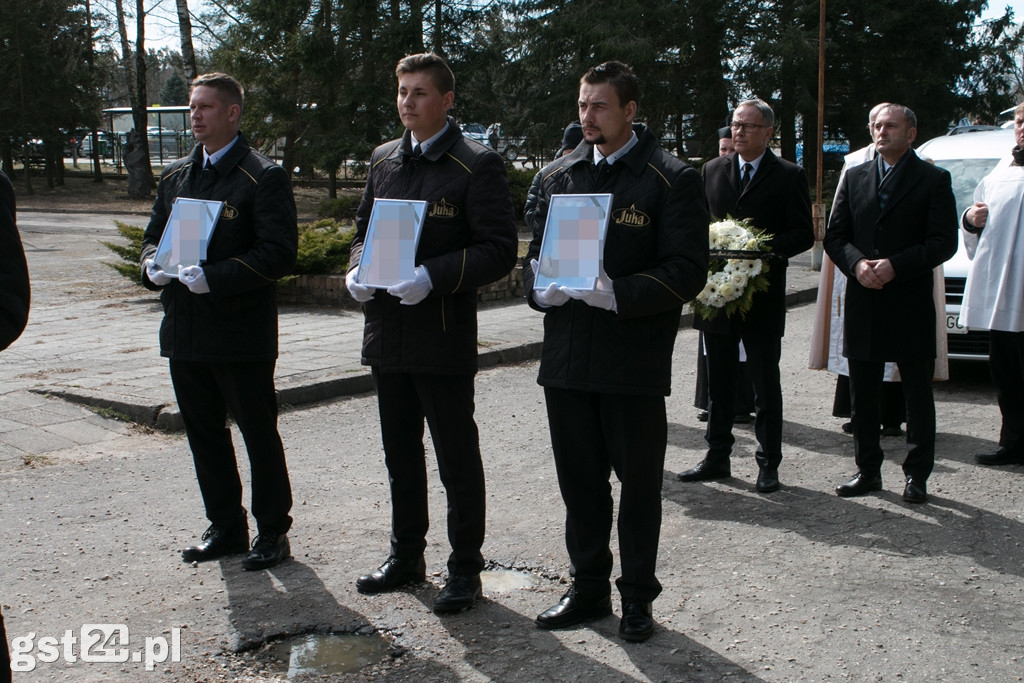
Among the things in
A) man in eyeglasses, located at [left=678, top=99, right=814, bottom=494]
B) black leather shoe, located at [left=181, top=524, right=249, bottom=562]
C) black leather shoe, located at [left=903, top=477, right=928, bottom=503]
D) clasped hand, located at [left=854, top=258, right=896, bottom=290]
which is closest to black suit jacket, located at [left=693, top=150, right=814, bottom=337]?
man in eyeglasses, located at [left=678, top=99, right=814, bottom=494]

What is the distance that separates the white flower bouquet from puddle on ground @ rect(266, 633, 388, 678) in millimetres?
2852

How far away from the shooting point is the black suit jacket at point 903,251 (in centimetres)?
575

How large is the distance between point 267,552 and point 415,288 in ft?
4.84

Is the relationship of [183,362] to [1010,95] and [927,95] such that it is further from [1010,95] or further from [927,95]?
[1010,95]

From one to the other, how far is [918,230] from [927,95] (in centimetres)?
2645

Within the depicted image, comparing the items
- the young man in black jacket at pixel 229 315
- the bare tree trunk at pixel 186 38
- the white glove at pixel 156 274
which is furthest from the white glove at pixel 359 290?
the bare tree trunk at pixel 186 38

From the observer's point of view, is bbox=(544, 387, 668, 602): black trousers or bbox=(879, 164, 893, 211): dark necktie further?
bbox=(879, 164, 893, 211): dark necktie

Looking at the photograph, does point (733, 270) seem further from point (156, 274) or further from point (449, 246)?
point (156, 274)

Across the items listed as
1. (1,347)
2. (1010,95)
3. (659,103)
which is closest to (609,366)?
(1,347)

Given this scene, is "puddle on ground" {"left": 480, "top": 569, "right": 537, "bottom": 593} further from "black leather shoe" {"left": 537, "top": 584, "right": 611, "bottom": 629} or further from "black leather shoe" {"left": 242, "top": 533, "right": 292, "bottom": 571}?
"black leather shoe" {"left": 242, "top": 533, "right": 292, "bottom": 571}

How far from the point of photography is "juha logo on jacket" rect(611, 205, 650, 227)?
3.97 meters

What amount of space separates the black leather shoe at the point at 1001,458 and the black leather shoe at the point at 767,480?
4.73 feet

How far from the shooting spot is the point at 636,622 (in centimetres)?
401

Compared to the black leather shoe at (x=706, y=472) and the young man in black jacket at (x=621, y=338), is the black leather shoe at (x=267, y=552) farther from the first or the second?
the black leather shoe at (x=706, y=472)
